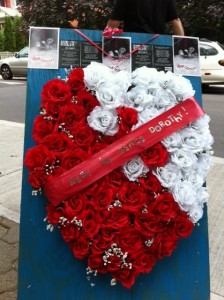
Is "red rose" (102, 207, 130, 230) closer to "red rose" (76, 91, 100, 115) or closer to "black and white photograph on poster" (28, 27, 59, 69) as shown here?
"red rose" (76, 91, 100, 115)

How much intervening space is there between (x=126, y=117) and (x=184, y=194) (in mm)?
459

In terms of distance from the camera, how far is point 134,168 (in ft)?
6.31

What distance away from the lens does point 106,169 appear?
1.91 meters

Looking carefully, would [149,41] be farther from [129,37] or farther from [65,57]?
[65,57]

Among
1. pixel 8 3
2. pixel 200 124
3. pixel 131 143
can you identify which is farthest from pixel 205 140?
pixel 8 3

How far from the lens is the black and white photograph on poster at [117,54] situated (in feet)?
7.23

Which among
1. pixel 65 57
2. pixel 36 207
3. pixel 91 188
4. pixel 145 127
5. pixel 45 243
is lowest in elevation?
pixel 45 243

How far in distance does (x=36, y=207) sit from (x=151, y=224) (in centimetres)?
62

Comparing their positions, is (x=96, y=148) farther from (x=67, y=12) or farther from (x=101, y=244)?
(x=67, y=12)

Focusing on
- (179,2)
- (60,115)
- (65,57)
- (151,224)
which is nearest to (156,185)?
(151,224)

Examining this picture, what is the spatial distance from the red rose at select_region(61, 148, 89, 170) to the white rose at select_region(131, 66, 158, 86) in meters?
0.46

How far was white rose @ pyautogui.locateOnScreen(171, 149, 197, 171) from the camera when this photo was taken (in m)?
1.95

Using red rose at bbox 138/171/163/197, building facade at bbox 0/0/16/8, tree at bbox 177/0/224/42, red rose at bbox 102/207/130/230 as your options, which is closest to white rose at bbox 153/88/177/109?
red rose at bbox 138/171/163/197

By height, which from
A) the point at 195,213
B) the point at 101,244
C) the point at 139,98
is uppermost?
the point at 139,98
